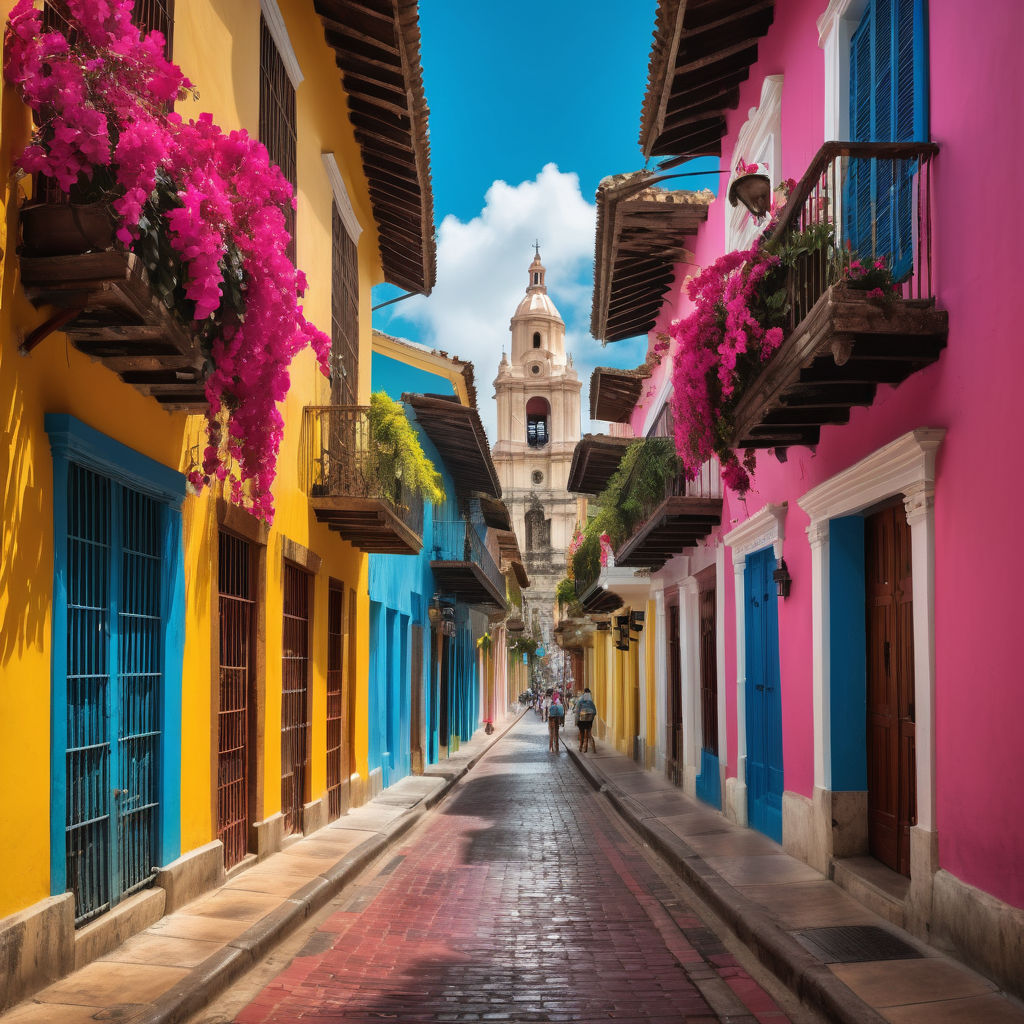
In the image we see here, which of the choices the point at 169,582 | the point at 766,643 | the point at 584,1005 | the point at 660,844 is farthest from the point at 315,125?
the point at 584,1005

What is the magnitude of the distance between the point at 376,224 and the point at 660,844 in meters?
9.31

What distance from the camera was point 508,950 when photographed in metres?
7.69

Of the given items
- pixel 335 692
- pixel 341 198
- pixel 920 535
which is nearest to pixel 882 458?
pixel 920 535

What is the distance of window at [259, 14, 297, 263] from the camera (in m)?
10.4

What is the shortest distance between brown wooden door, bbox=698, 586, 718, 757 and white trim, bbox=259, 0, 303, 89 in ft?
27.9

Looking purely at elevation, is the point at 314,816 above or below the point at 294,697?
below

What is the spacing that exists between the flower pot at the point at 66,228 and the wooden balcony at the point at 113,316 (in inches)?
2.5

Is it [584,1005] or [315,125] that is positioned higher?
[315,125]

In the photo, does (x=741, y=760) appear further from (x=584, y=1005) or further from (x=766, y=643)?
(x=584, y=1005)

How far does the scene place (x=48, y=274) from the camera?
555 centimetres

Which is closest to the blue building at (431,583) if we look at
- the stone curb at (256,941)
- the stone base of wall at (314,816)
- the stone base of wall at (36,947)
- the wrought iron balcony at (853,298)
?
the stone base of wall at (314,816)

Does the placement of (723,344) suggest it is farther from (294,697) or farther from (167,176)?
(294,697)

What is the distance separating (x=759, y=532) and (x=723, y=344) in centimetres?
400

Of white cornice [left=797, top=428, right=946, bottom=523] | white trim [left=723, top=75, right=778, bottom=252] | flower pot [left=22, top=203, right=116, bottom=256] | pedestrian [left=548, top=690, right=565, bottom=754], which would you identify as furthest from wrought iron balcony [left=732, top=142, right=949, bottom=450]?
pedestrian [left=548, top=690, right=565, bottom=754]
